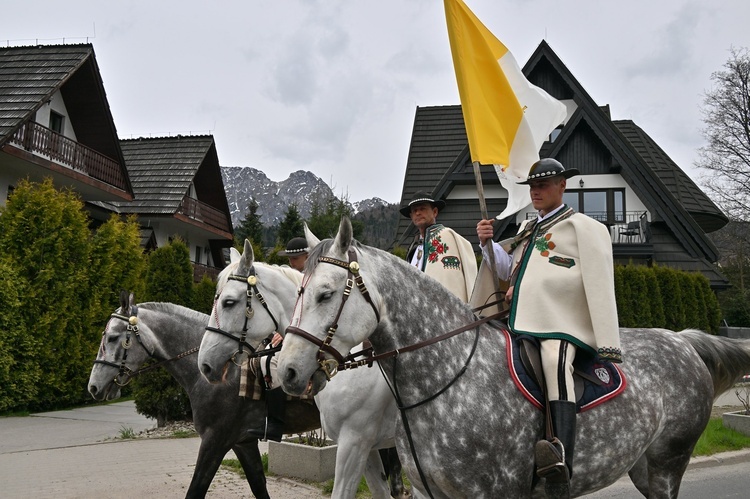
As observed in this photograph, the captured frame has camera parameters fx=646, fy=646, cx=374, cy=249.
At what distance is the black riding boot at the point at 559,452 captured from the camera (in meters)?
3.24

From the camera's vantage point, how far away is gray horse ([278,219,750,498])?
3055 millimetres

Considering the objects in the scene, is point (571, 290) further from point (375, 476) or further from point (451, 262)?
point (375, 476)

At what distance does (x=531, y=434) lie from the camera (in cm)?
340

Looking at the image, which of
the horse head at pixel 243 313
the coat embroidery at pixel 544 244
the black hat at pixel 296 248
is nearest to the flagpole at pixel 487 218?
the coat embroidery at pixel 544 244

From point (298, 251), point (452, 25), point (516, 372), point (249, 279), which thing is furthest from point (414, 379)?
point (298, 251)

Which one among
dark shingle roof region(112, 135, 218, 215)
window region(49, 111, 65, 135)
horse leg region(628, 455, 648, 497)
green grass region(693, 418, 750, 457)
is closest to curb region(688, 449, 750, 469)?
green grass region(693, 418, 750, 457)

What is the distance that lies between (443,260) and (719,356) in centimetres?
227

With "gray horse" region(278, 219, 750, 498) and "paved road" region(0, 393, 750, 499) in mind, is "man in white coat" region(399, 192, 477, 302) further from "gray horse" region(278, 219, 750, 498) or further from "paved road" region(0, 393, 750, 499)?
"paved road" region(0, 393, 750, 499)

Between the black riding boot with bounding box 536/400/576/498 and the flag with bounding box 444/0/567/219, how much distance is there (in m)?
1.63

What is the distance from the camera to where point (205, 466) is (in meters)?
5.28

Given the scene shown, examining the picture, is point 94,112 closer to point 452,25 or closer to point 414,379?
point 452,25

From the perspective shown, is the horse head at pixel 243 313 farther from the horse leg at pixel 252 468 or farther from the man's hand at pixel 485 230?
the man's hand at pixel 485 230

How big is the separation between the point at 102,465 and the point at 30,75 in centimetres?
1630

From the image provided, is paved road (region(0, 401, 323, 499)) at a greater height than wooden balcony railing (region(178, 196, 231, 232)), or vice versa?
wooden balcony railing (region(178, 196, 231, 232))
